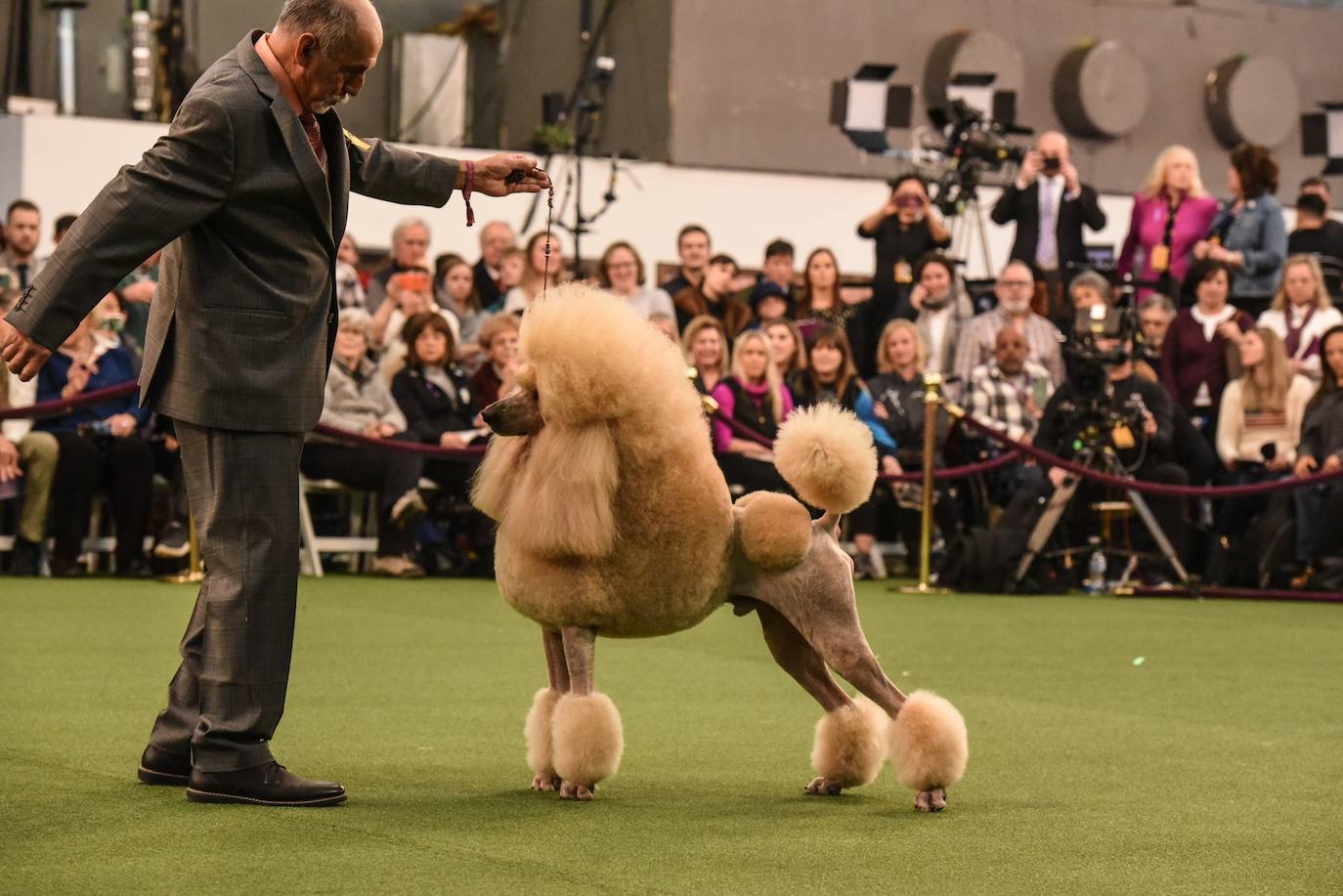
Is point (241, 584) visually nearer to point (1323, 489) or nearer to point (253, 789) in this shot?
point (253, 789)

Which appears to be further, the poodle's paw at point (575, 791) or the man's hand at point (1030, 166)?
the man's hand at point (1030, 166)

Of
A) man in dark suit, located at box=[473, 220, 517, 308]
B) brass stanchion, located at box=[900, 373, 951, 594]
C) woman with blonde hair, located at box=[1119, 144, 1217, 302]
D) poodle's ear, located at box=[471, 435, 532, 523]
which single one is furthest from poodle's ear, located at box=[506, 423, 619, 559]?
woman with blonde hair, located at box=[1119, 144, 1217, 302]

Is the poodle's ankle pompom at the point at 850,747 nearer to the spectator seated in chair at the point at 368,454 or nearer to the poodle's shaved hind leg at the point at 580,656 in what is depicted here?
the poodle's shaved hind leg at the point at 580,656

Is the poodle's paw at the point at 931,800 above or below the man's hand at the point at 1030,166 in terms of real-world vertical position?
below

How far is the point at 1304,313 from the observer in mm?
12445

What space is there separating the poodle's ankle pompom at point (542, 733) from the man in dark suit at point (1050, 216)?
9583 millimetres

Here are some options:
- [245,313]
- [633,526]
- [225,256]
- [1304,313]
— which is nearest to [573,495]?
[633,526]

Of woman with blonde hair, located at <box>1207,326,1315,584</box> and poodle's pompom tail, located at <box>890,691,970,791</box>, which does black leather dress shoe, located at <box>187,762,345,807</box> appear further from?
woman with blonde hair, located at <box>1207,326,1315,584</box>

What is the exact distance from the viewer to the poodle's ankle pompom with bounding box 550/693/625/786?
4.56 meters

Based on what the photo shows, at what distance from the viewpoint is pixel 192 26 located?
15289mm

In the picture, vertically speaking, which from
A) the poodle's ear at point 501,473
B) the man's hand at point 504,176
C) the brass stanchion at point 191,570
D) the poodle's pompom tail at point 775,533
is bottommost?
the brass stanchion at point 191,570

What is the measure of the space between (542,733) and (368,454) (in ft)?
22.1

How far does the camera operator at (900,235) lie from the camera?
13180 mm

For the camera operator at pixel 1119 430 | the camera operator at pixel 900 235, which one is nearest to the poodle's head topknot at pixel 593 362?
the camera operator at pixel 1119 430
